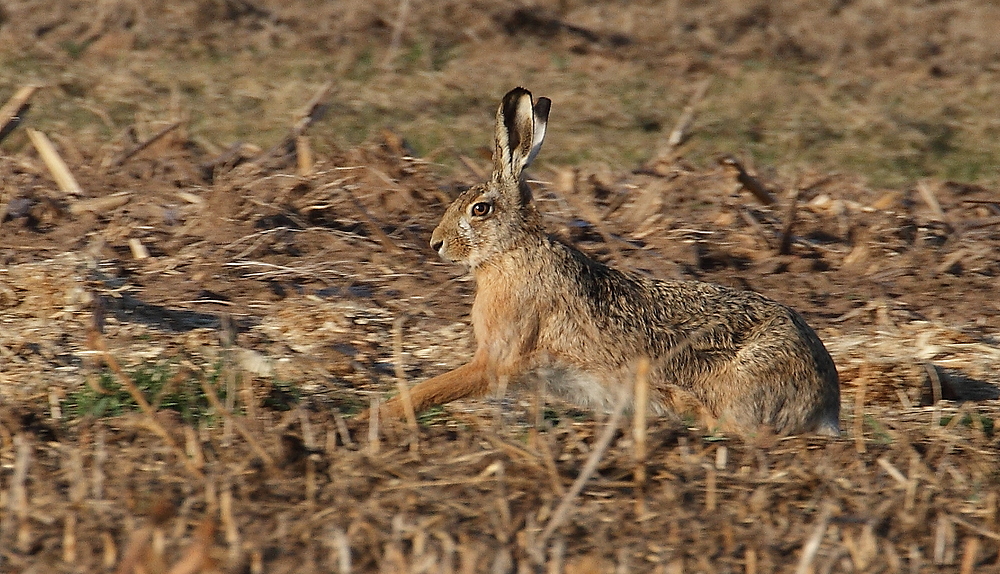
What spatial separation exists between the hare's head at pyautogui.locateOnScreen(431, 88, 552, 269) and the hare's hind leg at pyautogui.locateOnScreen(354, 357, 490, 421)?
459mm

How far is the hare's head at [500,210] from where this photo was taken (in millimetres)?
5332

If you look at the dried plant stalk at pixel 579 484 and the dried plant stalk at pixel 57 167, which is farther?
the dried plant stalk at pixel 57 167

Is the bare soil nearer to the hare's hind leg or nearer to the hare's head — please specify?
the hare's hind leg

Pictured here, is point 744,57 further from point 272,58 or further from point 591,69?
point 272,58

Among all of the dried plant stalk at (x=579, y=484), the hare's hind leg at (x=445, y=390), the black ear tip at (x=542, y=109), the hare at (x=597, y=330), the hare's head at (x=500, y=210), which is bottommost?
the dried plant stalk at (x=579, y=484)

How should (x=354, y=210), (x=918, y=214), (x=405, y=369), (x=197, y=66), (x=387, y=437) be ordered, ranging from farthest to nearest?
(x=197, y=66)
(x=918, y=214)
(x=354, y=210)
(x=405, y=369)
(x=387, y=437)

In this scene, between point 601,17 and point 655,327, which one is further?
point 601,17

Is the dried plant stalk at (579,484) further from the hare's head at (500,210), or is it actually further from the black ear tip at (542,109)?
the black ear tip at (542,109)

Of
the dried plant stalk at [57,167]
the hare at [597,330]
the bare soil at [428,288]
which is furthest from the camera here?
the dried plant stalk at [57,167]

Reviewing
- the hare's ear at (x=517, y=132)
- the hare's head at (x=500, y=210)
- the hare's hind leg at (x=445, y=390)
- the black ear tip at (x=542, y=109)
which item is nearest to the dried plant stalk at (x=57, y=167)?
the hare's head at (x=500, y=210)

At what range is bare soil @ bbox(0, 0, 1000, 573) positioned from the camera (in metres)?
3.86

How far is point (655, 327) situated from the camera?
5230mm

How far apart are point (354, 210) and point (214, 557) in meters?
4.22

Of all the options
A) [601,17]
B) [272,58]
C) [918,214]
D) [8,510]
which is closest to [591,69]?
[601,17]
